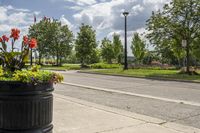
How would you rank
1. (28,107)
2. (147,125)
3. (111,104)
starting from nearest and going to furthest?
(28,107)
(147,125)
(111,104)

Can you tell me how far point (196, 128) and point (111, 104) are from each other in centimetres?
377

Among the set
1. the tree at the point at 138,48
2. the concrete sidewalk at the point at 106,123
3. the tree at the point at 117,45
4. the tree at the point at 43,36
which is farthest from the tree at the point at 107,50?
the concrete sidewalk at the point at 106,123

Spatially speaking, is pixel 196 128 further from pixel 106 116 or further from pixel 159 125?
pixel 106 116

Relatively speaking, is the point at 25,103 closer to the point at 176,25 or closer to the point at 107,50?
the point at 176,25

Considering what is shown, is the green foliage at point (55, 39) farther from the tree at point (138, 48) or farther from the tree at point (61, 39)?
the tree at point (138, 48)

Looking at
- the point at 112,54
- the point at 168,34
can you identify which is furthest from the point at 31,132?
the point at 112,54

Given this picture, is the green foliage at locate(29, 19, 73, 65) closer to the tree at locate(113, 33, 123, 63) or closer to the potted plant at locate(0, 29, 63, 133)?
the tree at locate(113, 33, 123, 63)

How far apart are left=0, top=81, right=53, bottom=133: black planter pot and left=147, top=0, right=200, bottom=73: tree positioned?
943 inches

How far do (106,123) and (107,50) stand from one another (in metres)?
54.2

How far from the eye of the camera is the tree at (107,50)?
60.3 meters

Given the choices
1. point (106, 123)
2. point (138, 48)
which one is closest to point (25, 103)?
point (106, 123)

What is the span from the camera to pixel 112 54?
6047 centimetres

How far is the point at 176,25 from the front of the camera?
1059 inches

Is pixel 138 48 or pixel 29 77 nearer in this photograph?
pixel 29 77
